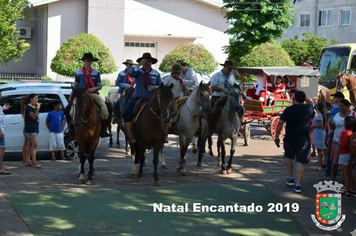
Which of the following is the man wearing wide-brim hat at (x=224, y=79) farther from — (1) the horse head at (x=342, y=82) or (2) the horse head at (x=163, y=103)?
(1) the horse head at (x=342, y=82)

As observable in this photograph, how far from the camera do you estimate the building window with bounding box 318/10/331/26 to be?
45562 mm

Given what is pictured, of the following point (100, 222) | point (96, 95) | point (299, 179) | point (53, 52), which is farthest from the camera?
point (53, 52)

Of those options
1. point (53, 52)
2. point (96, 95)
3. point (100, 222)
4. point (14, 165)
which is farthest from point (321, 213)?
point (53, 52)

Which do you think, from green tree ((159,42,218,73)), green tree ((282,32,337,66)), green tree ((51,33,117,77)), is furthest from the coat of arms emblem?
green tree ((282,32,337,66))

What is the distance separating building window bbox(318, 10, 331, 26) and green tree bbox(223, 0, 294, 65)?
452 inches

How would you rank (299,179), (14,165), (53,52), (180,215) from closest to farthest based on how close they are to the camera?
(180,215)
(299,179)
(14,165)
(53,52)

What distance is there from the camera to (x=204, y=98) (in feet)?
36.7

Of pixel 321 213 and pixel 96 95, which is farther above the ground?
pixel 96 95

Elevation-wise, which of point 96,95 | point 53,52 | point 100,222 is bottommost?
point 100,222

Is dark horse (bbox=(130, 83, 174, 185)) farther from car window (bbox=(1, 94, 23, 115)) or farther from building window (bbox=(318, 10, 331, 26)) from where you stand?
building window (bbox=(318, 10, 331, 26))

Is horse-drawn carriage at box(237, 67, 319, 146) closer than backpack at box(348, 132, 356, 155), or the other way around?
backpack at box(348, 132, 356, 155)

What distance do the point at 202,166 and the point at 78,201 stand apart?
4.37 m

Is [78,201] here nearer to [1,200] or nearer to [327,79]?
[1,200]

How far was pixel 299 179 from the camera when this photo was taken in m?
10.0
